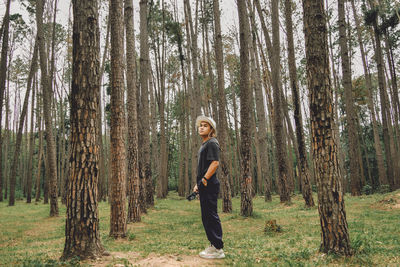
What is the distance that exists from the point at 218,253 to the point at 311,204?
7.52 meters

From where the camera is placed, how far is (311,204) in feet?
34.6

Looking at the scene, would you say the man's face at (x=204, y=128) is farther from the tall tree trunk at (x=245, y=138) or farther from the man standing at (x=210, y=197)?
the tall tree trunk at (x=245, y=138)

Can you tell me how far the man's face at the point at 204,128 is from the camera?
4.56m

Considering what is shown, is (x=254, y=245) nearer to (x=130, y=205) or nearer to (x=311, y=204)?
(x=130, y=205)

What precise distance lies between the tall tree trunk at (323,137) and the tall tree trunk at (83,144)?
3331 mm

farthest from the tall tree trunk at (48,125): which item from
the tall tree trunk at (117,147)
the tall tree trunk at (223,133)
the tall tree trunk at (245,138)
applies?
the tall tree trunk at (245,138)

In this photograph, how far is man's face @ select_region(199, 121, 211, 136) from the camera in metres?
4.56

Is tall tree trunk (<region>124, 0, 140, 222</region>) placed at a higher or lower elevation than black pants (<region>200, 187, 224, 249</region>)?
higher

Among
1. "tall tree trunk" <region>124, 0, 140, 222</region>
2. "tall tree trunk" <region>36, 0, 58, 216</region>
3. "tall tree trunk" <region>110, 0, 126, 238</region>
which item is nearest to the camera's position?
"tall tree trunk" <region>110, 0, 126, 238</region>

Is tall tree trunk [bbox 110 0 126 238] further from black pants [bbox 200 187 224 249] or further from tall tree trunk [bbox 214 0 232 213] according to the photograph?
tall tree trunk [bbox 214 0 232 213]

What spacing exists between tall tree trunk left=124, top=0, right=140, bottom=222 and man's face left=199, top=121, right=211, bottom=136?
4.03 meters

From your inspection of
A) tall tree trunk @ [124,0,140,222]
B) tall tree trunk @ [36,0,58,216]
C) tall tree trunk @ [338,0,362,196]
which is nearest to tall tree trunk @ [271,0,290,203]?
tall tree trunk @ [338,0,362,196]

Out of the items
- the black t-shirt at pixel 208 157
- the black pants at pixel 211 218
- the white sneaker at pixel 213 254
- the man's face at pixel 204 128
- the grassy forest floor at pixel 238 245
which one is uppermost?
the man's face at pixel 204 128

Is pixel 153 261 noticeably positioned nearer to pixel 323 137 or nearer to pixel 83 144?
pixel 83 144
